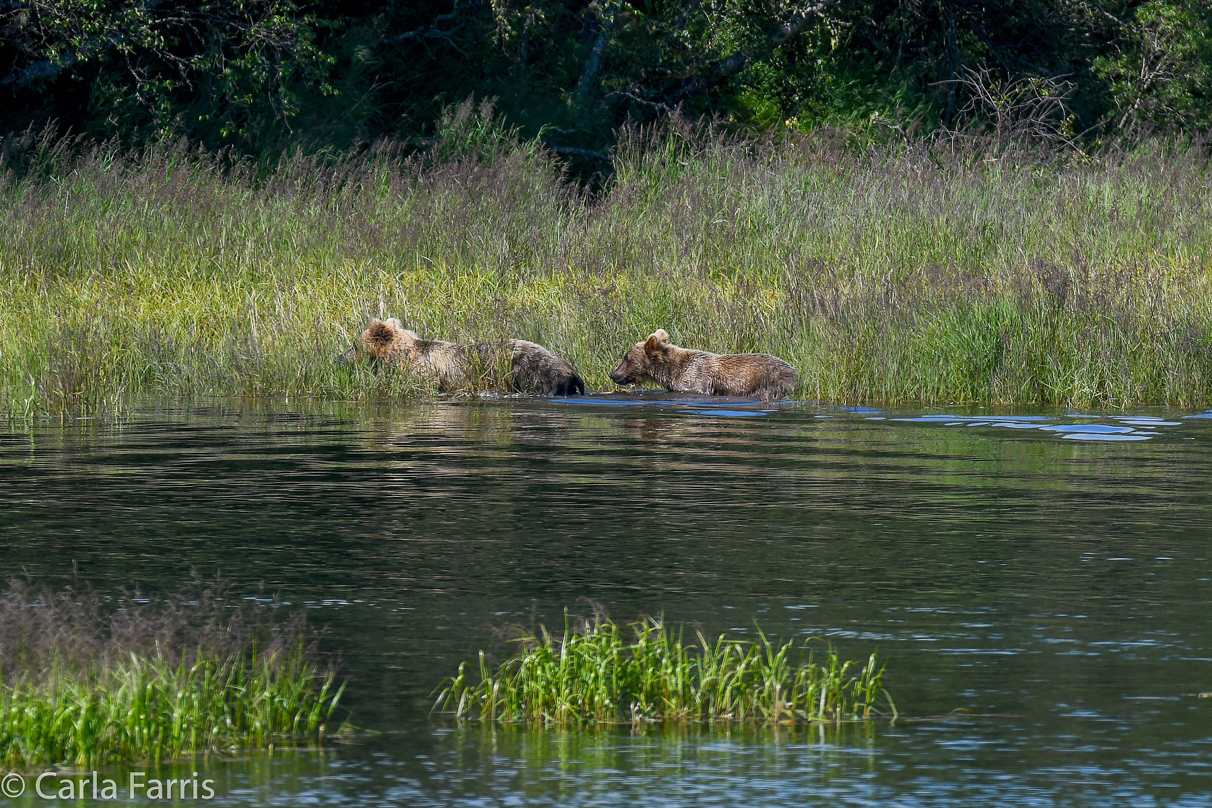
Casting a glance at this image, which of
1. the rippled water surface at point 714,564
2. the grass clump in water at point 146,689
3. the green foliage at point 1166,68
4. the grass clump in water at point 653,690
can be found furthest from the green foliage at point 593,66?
the grass clump in water at point 653,690

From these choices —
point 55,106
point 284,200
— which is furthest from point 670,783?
point 55,106

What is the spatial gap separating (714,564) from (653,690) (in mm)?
2133

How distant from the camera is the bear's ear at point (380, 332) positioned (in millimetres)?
15617

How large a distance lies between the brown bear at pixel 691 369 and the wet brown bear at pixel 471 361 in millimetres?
509

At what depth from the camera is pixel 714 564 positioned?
285 inches

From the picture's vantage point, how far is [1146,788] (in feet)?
14.0

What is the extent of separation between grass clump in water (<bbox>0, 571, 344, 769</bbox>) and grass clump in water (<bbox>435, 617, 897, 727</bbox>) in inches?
18.2

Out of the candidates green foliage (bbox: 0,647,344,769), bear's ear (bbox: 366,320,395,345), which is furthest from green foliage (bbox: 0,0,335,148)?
green foliage (bbox: 0,647,344,769)

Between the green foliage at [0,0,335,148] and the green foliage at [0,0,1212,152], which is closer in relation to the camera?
the green foliage at [0,0,335,148]

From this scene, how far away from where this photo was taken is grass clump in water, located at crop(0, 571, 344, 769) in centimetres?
462

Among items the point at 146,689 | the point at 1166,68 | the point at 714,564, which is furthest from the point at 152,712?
the point at 1166,68

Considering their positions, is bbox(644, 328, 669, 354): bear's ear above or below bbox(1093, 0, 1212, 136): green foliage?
below

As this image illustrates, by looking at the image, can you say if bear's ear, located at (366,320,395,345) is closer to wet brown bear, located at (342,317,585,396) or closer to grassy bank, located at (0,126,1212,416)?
wet brown bear, located at (342,317,585,396)

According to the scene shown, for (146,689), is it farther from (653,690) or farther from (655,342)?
(655,342)
